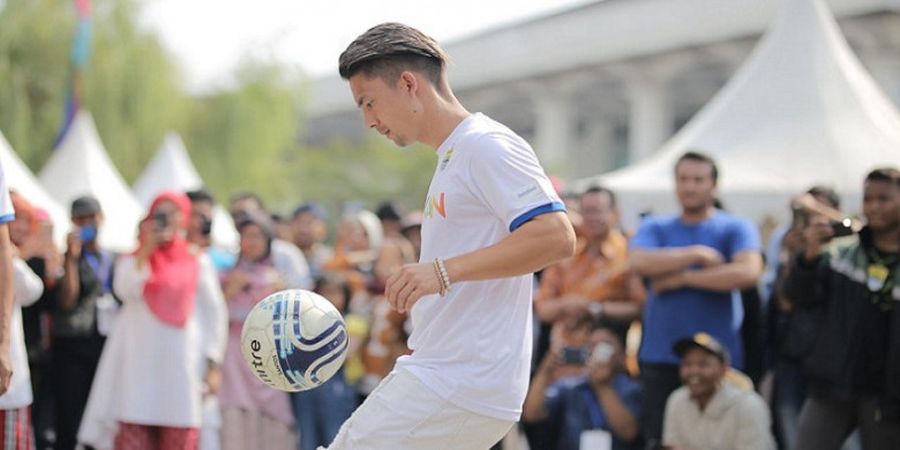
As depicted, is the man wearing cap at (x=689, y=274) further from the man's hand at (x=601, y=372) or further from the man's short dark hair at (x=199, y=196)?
the man's short dark hair at (x=199, y=196)

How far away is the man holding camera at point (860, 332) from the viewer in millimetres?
7027

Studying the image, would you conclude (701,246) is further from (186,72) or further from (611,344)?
(186,72)

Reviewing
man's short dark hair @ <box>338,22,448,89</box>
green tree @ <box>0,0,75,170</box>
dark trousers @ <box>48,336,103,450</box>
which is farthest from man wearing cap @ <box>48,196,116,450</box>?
green tree @ <box>0,0,75,170</box>

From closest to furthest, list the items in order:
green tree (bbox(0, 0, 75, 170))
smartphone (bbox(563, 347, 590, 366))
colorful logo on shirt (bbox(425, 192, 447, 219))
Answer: colorful logo on shirt (bbox(425, 192, 447, 219)), smartphone (bbox(563, 347, 590, 366)), green tree (bbox(0, 0, 75, 170))

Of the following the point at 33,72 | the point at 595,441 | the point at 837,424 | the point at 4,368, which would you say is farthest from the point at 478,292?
the point at 33,72

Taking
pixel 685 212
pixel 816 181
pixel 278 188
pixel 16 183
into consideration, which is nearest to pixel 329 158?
pixel 278 188

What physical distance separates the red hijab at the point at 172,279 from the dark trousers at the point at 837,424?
3.81 meters

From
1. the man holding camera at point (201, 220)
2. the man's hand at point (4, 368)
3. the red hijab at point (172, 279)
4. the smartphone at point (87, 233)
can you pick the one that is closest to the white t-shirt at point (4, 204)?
the man's hand at point (4, 368)

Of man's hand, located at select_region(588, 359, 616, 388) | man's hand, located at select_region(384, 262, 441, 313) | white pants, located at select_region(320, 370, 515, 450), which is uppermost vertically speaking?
man's hand, located at select_region(384, 262, 441, 313)

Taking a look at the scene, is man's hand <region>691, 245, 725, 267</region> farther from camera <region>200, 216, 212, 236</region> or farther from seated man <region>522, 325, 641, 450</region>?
camera <region>200, 216, 212, 236</region>

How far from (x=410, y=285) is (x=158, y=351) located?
467cm

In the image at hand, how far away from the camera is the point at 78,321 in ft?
30.9

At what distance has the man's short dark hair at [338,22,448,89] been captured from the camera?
4395 millimetres

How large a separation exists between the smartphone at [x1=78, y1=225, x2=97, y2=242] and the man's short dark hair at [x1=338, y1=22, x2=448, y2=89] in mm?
5791
